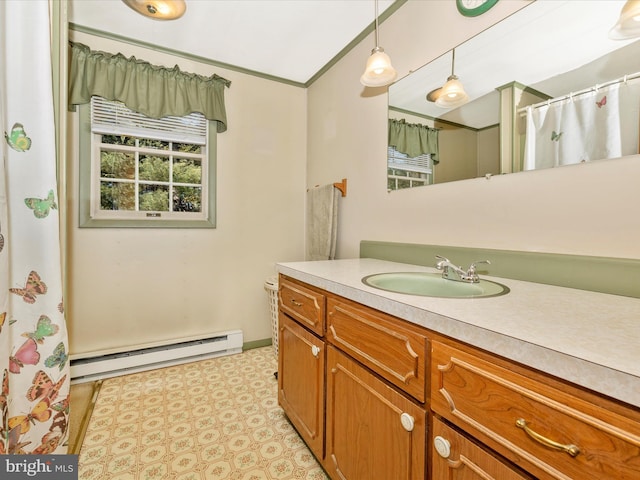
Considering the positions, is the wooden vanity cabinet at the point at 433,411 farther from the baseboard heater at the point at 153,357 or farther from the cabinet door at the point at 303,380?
the baseboard heater at the point at 153,357

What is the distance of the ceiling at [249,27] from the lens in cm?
183

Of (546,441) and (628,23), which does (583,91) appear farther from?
(546,441)

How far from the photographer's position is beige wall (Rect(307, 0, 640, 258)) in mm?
975

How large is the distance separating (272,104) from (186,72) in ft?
2.34

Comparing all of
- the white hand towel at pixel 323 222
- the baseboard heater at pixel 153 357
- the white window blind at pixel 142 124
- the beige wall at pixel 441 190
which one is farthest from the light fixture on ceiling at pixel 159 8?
the baseboard heater at pixel 153 357

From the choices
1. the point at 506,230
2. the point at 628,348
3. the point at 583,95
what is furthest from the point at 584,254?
the point at 628,348

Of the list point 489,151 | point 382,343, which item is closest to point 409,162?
point 489,151

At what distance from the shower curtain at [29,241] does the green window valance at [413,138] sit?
1.56 meters

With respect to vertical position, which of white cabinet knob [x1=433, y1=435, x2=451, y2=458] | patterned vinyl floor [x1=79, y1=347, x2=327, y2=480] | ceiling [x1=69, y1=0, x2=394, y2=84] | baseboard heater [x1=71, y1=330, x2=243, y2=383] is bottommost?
patterned vinyl floor [x1=79, y1=347, x2=327, y2=480]

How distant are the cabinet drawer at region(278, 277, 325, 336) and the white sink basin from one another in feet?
0.78

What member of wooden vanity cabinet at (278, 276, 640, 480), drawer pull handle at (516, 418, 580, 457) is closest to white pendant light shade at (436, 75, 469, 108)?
wooden vanity cabinet at (278, 276, 640, 480)

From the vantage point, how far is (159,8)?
1769mm

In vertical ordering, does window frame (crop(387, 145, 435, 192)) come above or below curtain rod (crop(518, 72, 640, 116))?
below

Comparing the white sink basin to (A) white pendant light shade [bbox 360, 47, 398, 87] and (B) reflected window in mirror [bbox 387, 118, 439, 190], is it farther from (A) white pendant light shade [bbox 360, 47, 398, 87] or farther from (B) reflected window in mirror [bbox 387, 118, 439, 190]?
(A) white pendant light shade [bbox 360, 47, 398, 87]
